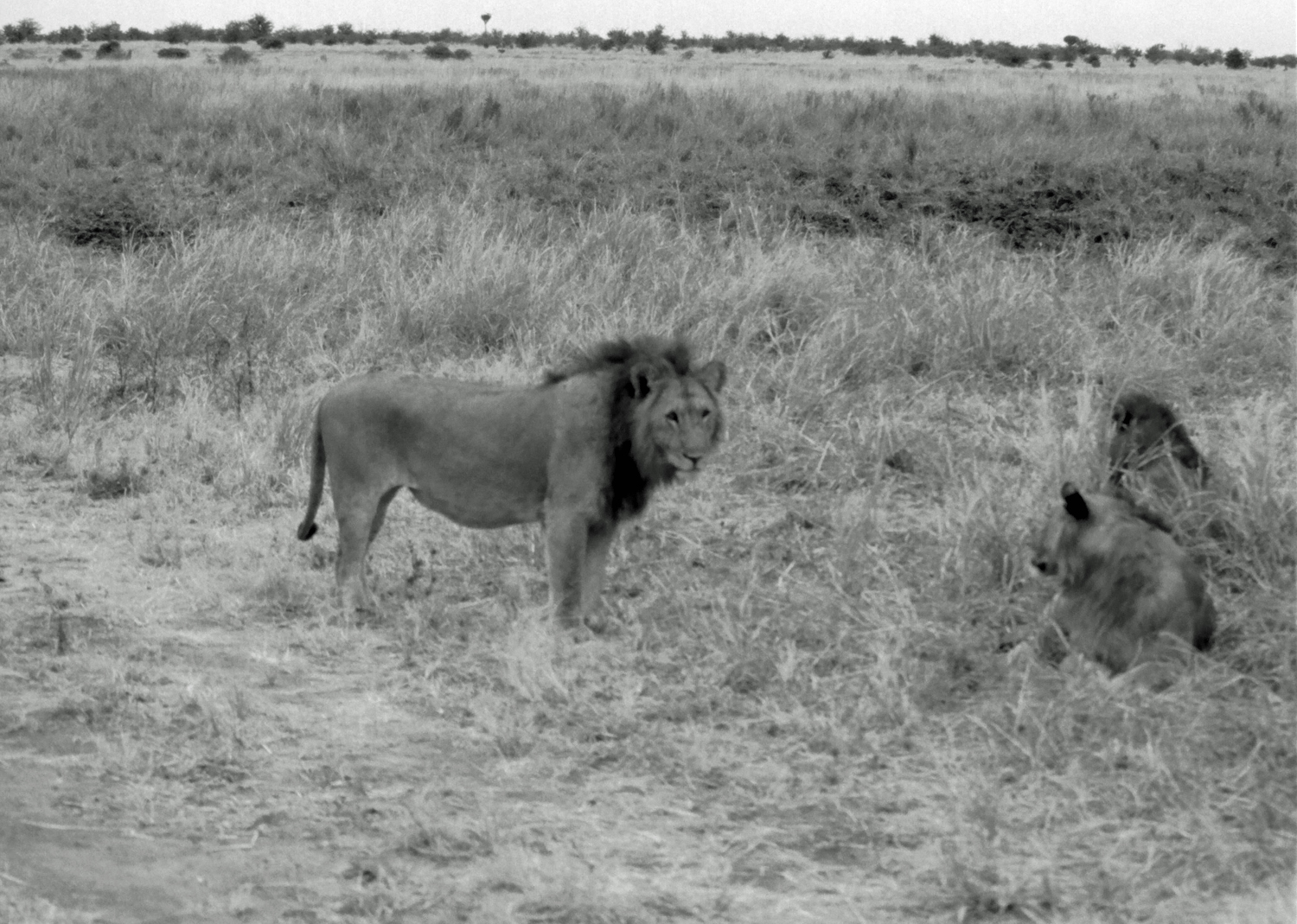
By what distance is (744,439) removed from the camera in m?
8.32

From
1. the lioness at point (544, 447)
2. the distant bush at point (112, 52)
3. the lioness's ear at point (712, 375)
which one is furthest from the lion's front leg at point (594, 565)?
the distant bush at point (112, 52)

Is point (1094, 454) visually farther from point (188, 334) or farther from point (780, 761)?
point (188, 334)

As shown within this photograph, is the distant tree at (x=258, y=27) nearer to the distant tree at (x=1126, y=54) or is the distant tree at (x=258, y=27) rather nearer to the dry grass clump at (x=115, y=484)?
the distant tree at (x=1126, y=54)

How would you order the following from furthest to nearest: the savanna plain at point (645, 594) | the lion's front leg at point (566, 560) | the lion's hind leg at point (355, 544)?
the lion's hind leg at point (355, 544) < the lion's front leg at point (566, 560) < the savanna plain at point (645, 594)

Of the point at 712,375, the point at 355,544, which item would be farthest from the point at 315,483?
the point at 712,375

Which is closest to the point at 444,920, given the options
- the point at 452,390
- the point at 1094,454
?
the point at 452,390

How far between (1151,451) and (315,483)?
3.09 m

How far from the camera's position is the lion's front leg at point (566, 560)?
6.13 meters

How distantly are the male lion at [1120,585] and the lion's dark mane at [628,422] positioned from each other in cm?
133

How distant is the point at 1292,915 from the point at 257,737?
282cm

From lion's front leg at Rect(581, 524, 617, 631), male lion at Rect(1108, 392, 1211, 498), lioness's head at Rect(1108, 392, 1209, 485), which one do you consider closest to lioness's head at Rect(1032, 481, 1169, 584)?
male lion at Rect(1108, 392, 1211, 498)

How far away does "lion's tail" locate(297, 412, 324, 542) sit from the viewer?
6.52 meters

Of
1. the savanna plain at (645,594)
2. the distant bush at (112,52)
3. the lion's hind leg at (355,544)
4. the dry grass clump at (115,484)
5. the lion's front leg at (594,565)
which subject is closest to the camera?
the savanna plain at (645,594)

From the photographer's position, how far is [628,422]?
6.16 metres
